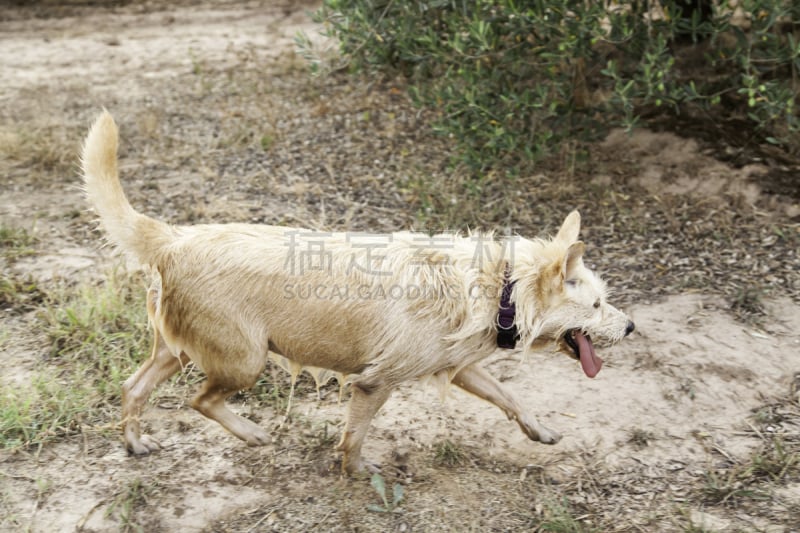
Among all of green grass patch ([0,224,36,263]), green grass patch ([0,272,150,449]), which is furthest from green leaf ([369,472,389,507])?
green grass patch ([0,224,36,263])

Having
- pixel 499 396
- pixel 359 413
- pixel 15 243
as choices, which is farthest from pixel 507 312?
pixel 15 243

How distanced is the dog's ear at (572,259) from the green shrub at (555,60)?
222cm

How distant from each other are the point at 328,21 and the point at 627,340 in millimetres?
3601

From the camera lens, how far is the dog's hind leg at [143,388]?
418 centimetres

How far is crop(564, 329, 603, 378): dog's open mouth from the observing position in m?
4.00

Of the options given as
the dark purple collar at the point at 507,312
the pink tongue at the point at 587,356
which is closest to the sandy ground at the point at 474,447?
the pink tongue at the point at 587,356

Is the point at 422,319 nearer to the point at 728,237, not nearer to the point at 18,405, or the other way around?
the point at 18,405

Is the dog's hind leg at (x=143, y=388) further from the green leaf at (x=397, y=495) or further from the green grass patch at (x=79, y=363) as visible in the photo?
the green leaf at (x=397, y=495)

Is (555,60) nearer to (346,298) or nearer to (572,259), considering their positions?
(572,259)

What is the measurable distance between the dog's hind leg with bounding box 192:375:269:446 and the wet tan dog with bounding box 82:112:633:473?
0.05ft

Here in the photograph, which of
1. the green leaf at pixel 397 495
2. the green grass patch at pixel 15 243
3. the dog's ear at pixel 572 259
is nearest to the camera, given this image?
the dog's ear at pixel 572 259

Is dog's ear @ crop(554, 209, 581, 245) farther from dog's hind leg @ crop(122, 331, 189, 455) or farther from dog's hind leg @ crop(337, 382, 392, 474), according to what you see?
dog's hind leg @ crop(122, 331, 189, 455)

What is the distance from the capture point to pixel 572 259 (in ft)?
12.4

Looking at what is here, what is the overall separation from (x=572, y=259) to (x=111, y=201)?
2220mm
